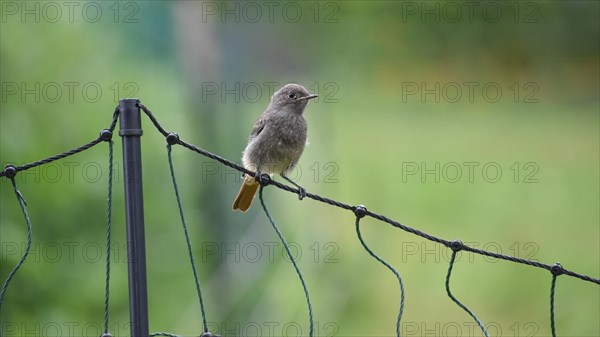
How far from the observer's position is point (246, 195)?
7.20 ft

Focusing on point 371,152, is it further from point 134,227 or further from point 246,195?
point 134,227

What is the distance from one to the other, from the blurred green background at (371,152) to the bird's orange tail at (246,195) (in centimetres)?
119

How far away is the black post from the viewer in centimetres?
110

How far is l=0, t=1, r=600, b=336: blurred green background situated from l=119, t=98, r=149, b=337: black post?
216 cm

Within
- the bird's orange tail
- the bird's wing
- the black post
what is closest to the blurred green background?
the bird's wing


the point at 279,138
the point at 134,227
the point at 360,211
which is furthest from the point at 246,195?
the point at 134,227

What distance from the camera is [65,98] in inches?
119

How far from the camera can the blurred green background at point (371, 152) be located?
378 centimetres

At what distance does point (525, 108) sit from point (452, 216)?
1153 millimetres

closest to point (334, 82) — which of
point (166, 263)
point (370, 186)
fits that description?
point (370, 186)

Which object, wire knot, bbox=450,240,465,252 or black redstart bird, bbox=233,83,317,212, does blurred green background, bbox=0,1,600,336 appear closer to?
black redstart bird, bbox=233,83,317,212

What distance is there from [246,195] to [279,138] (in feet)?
0.73

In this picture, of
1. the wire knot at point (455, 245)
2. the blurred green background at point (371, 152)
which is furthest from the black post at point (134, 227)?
the blurred green background at point (371, 152)

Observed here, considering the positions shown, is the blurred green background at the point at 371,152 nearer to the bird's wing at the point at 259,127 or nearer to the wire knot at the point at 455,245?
the bird's wing at the point at 259,127
